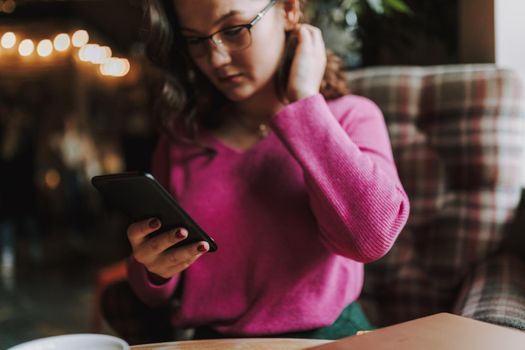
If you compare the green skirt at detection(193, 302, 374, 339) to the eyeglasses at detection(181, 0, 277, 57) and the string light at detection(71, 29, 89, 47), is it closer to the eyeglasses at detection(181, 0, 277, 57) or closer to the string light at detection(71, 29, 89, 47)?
the eyeglasses at detection(181, 0, 277, 57)

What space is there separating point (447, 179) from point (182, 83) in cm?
66

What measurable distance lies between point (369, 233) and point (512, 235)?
23.1 inches

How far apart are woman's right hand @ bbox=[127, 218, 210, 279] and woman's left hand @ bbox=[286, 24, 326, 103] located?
1.01 ft

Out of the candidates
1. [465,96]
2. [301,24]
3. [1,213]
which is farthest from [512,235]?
[1,213]

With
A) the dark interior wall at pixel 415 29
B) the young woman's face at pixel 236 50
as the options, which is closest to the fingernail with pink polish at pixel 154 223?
the young woman's face at pixel 236 50

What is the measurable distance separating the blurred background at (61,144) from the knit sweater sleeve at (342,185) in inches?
87.2

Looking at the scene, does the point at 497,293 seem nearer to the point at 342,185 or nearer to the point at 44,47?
the point at 342,185

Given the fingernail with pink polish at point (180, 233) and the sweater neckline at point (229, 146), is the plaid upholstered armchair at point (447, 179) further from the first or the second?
the fingernail with pink polish at point (180, 233)

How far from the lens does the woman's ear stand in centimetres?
108

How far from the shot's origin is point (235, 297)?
3.52 feet

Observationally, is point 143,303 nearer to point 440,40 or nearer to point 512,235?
point 512,235

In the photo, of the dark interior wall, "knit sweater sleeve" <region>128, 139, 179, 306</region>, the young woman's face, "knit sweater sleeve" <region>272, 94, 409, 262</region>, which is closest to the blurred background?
the dark interior wall

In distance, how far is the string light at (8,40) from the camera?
5.28 meters

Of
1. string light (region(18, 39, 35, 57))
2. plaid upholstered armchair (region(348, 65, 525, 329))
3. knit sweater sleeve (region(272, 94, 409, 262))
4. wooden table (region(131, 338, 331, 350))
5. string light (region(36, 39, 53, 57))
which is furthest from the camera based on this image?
string light (region(36, 39, 53, 57))
